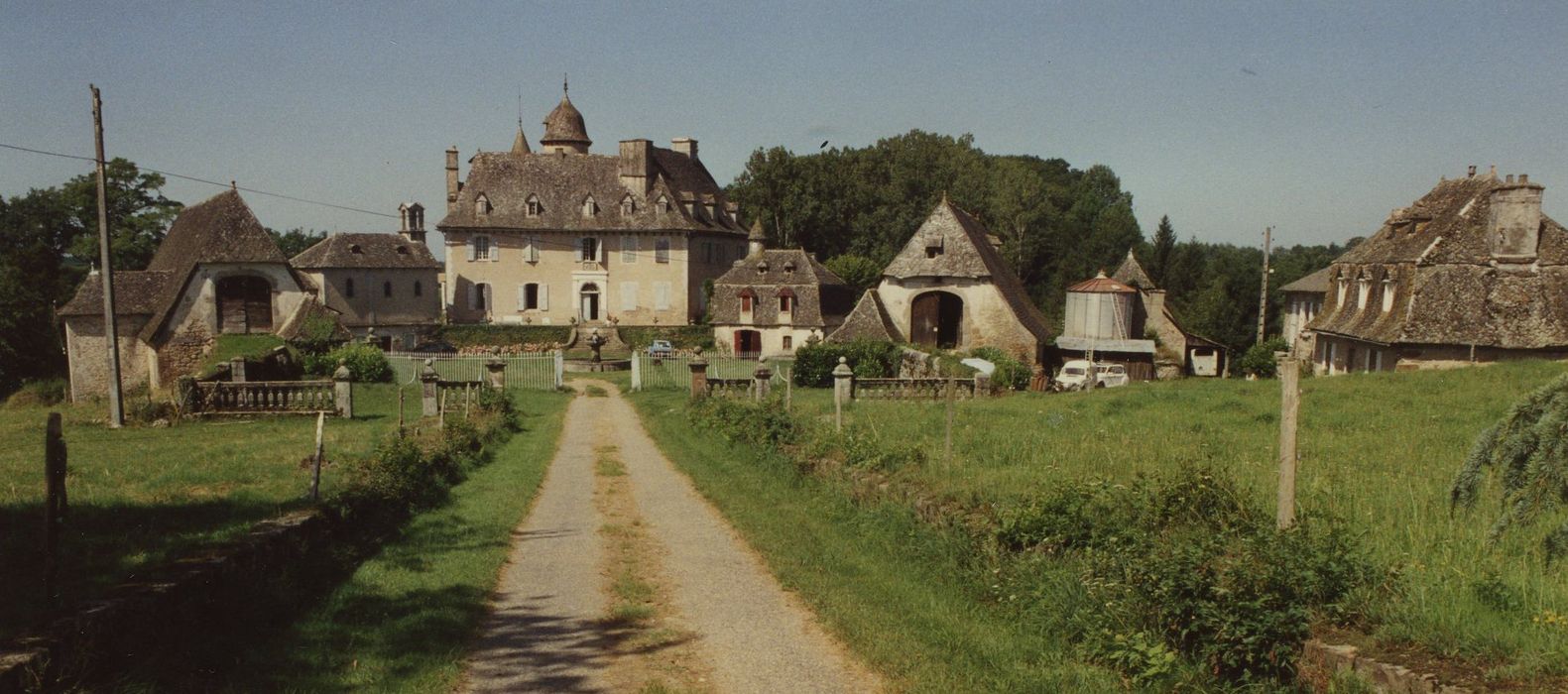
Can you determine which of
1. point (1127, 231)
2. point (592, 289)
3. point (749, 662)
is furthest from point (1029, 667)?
point (1127, 231)

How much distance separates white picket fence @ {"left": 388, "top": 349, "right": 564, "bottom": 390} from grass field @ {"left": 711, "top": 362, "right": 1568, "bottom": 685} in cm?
1236

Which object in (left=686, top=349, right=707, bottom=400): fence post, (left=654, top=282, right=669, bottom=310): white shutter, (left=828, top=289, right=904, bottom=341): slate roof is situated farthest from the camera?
(left=654, top=282, right=669, bottom=310): white shutter

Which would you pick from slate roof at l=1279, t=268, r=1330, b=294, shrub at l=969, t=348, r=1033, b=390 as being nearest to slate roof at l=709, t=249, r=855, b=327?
shrub at l=969, t=348, r=1033, b=390

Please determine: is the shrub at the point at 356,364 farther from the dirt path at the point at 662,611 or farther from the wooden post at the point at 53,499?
the wooden post at the point at 53,499

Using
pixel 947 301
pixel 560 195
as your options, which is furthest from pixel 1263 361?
pixel 560 195

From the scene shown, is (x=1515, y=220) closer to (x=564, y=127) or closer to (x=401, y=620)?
(x=401, y=620)

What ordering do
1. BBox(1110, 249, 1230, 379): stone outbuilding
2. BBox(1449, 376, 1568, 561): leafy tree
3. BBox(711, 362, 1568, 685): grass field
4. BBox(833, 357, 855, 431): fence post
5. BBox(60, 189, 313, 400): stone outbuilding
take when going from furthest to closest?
BBox(1110, 249, 1230, 379): stone outbuilding, BBox(60, 189, 313, 400): stone outbuilding, BBox(833, 357, 855, 431): fence post, BBox(711, 362, 1568, 685): grass field, BBox(1449, 376, 1568, 561): leafy tree

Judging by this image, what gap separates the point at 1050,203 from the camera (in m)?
80.2

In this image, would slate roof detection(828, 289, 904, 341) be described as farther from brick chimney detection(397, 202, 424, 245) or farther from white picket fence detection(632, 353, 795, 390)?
brick chimney detection(397, 202, 424, 245)

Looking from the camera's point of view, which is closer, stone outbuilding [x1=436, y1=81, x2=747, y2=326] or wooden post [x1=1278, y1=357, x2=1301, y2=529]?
wooden post [x1=1278, y1=357, x2=1301, y2=529]

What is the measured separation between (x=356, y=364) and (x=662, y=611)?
26592mm

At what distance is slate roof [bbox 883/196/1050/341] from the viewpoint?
40188mm

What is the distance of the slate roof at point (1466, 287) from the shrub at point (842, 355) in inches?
597

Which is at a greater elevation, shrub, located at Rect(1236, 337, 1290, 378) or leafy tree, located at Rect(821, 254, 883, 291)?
leafy tree, located at Rect(821, 254, 883, 291)
